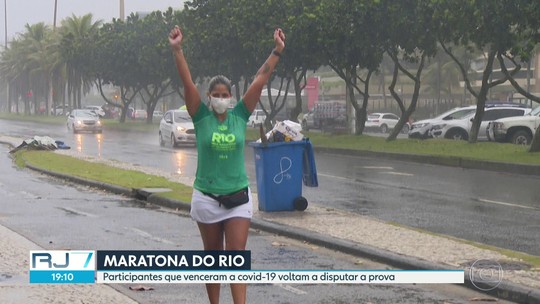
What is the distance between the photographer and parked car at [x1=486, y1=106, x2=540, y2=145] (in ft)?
109

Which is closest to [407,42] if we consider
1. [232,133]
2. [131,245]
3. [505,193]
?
[505,193]

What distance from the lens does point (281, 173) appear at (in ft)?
48.5

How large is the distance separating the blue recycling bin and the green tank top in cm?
722

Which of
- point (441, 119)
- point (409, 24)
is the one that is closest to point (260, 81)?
point (409, 24)

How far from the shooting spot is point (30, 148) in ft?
110

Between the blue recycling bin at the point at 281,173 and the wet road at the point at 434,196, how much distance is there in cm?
146

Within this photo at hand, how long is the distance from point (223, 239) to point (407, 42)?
27913 mm

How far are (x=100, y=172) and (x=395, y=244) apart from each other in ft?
41.5

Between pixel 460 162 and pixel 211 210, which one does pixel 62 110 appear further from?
pixel 211 210

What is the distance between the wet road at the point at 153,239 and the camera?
9.17m

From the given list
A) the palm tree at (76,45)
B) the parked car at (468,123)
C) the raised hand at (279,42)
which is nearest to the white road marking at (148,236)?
the raised hand at (279,42)

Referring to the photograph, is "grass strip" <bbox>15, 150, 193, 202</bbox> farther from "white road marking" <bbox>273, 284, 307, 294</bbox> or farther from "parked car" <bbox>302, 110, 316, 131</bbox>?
"parked car" <bbox>302, 110, 316, 131</bbox>

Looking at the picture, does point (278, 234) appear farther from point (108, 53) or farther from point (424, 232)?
point (108, 53)

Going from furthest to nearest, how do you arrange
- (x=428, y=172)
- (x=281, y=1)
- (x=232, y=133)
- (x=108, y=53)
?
(x=108, y=53)
(x=281, y=1)
(x=428, y=172)
(x=232, y=133)
